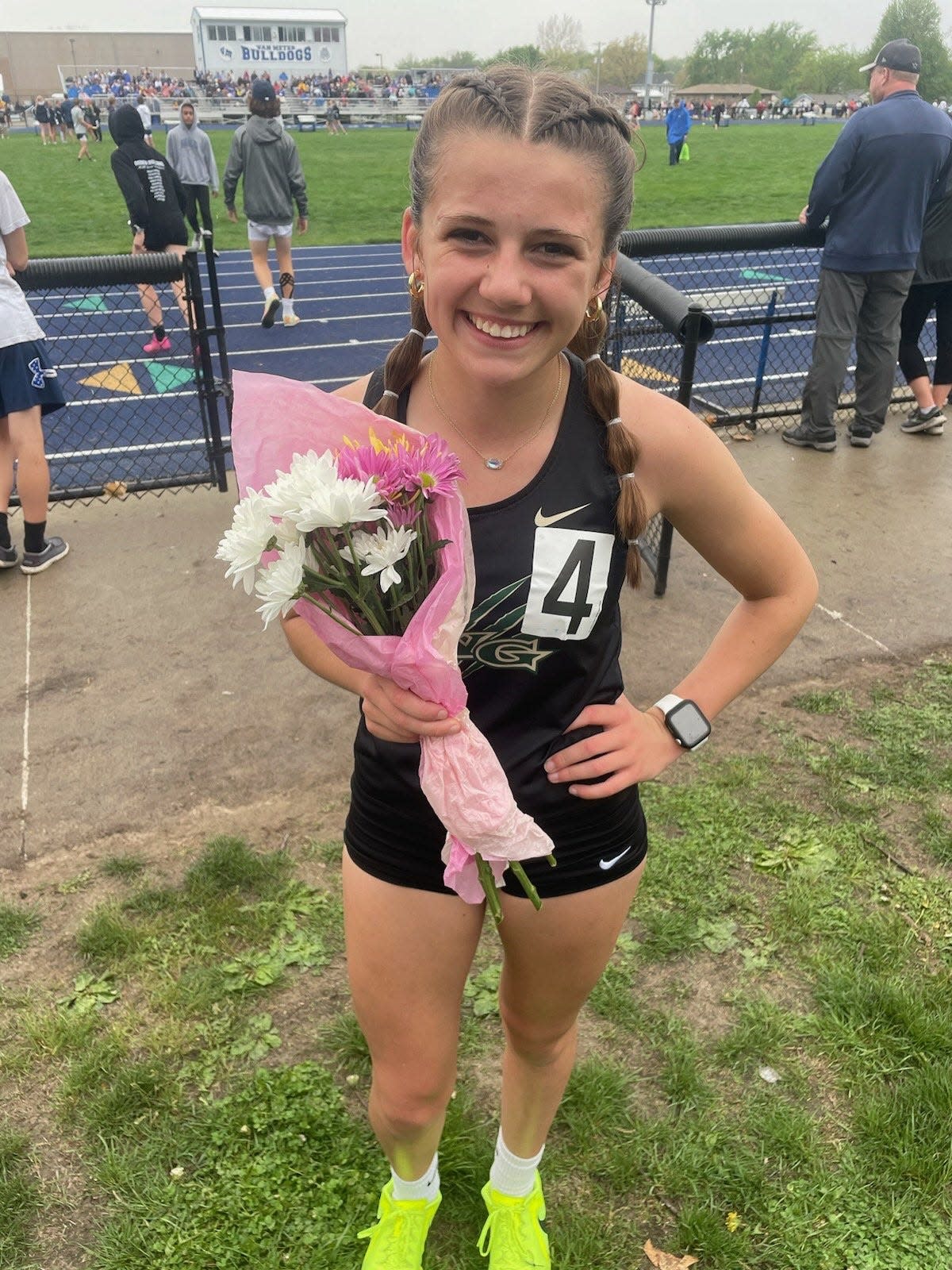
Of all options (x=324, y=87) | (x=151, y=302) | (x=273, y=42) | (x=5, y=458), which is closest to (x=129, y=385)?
(x=151, y=302)

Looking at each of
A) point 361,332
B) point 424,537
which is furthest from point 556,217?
point 361,332

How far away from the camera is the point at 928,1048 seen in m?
2.47

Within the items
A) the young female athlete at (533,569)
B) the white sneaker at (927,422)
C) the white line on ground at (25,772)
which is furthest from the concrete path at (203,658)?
the young female athlete at (533,569)

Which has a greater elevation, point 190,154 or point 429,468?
point 190,154

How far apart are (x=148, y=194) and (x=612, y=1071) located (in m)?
8.71

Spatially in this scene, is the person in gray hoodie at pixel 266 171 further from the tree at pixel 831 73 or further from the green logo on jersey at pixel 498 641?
the tree at pixel 831 73

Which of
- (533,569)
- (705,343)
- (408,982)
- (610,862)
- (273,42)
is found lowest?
(408,982)

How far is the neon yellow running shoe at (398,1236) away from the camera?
194cm

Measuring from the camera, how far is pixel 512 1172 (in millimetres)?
2000

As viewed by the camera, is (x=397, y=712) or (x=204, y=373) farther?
(x=204, y=373)

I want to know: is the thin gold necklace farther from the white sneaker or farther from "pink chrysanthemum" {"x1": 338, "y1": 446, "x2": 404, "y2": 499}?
the white sneaker

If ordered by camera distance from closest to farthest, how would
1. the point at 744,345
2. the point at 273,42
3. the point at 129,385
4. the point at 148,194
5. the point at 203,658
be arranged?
the point at 203,658
the point at 129,385
the point at 148,194
the point at 744,345
the point at 273,42

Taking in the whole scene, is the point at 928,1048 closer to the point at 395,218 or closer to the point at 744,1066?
the point at 744,1066

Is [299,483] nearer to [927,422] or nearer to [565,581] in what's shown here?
[565,581]
